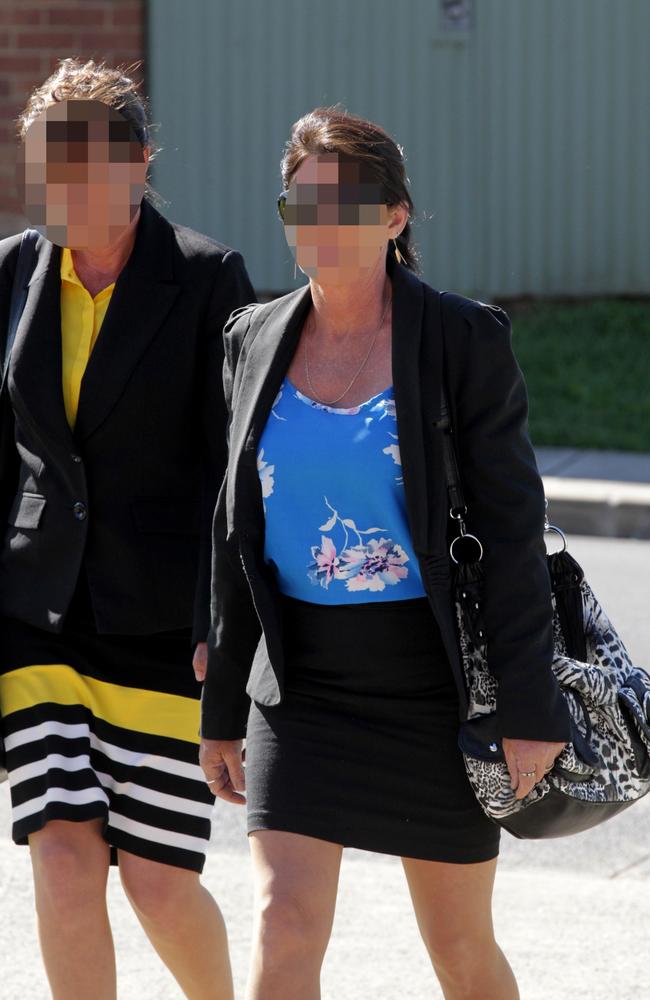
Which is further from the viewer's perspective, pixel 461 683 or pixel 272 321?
pixel 272 321

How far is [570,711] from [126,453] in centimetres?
101

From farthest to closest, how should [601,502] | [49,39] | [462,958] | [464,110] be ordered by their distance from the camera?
[49,39], [464,110], [601,502], [462,958]

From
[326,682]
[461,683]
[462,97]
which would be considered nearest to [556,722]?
[461,683]

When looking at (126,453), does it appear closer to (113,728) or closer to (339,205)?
Result: (113,728)

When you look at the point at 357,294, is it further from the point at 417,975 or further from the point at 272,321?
the point at 417,975

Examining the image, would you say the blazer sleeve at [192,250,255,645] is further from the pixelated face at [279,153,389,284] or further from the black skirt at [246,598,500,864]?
the pixelated face at [279,153,389,284]

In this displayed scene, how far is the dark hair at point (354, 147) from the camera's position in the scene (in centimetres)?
289

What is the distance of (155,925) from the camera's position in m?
3.26

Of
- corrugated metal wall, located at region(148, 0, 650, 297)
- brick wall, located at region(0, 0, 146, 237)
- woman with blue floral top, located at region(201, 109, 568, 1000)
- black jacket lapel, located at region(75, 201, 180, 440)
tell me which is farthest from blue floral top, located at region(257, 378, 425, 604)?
brick wall, located at region(0, 0, 146, 237)

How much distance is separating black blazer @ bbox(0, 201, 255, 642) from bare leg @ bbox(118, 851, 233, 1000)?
1.60 ft

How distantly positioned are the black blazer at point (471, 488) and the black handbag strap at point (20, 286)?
2.03 ft

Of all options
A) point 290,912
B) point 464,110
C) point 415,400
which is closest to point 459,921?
point 290,912

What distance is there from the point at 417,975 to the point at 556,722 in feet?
4.59

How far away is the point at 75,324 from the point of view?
10.8 ft
